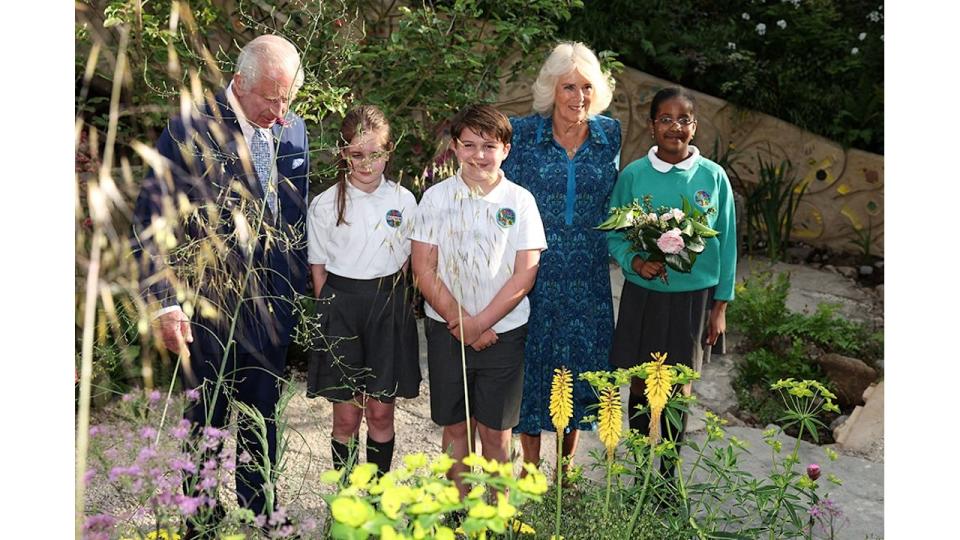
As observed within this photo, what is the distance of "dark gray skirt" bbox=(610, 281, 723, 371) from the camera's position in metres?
3.64

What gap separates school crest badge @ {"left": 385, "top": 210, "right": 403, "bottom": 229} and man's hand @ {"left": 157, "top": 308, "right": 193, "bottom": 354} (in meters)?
0.83

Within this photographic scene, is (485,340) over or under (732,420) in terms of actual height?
over

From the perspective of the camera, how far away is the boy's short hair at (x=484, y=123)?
3.27 m

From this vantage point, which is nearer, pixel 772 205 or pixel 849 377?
pixel 849 377

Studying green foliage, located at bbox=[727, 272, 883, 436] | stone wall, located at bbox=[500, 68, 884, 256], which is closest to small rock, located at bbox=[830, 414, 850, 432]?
green foliage, located at bbox=[727, 272, 883, 436]

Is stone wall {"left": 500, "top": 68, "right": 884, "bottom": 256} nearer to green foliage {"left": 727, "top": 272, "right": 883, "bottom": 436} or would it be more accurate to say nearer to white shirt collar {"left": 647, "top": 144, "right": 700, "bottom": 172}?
green foliage {"left": 727, "top": 272, "right": 883, "bottom": 436}

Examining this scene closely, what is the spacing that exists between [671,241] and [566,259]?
18.6 inches

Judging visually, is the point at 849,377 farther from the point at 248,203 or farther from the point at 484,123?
the point at 248,203

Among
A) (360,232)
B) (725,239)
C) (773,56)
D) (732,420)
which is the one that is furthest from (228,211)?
(773,56)

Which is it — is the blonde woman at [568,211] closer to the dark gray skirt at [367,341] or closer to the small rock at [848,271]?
the dark gray skirt at [367,341]

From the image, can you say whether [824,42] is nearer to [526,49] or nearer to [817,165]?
[817,165]

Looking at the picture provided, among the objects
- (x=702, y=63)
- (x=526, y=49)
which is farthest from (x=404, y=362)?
(x=702, y=63)

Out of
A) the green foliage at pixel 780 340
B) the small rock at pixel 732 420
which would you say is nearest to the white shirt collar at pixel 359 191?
the small rock at pixel 732 420

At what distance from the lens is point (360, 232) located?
3.36 metres
